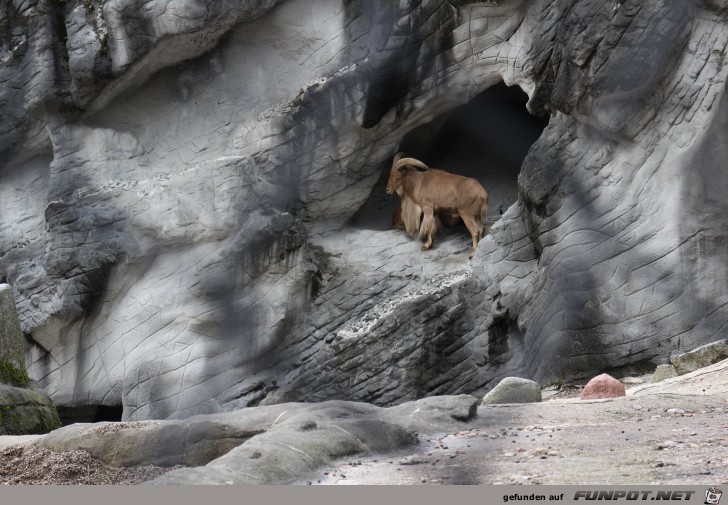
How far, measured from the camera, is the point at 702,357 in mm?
9195

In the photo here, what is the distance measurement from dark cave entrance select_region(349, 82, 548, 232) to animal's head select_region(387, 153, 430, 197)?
42cm

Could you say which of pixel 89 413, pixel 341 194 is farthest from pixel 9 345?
pixel 341 194

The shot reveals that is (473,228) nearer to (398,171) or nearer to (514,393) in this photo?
(398,171)

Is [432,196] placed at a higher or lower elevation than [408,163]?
lower

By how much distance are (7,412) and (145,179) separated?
612 centimetres

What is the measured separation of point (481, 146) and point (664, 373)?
555 centimetres

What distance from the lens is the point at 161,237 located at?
13023mm

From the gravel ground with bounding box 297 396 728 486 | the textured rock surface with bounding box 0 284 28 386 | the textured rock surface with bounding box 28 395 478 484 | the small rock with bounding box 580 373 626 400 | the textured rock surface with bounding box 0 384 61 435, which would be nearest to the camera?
the gravel ground with bounding box 297 396 728 486

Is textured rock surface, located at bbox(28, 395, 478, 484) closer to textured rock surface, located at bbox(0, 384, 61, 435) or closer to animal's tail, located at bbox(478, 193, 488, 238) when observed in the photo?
textured rock surface, located at bbox(0, 384, 61, 435)

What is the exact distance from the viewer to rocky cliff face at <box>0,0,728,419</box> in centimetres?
1022

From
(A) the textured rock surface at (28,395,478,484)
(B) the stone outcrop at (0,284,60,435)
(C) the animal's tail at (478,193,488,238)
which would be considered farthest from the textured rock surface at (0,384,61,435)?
(C) the animal's tail at (478,193,488,238)

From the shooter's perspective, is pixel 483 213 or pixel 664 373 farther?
pixel 483 213

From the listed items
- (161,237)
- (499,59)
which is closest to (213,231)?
(161,237)

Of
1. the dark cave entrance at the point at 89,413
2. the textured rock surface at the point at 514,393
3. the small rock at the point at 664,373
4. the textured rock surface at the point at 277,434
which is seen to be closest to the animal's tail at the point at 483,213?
the small rock at the point at 664,373
